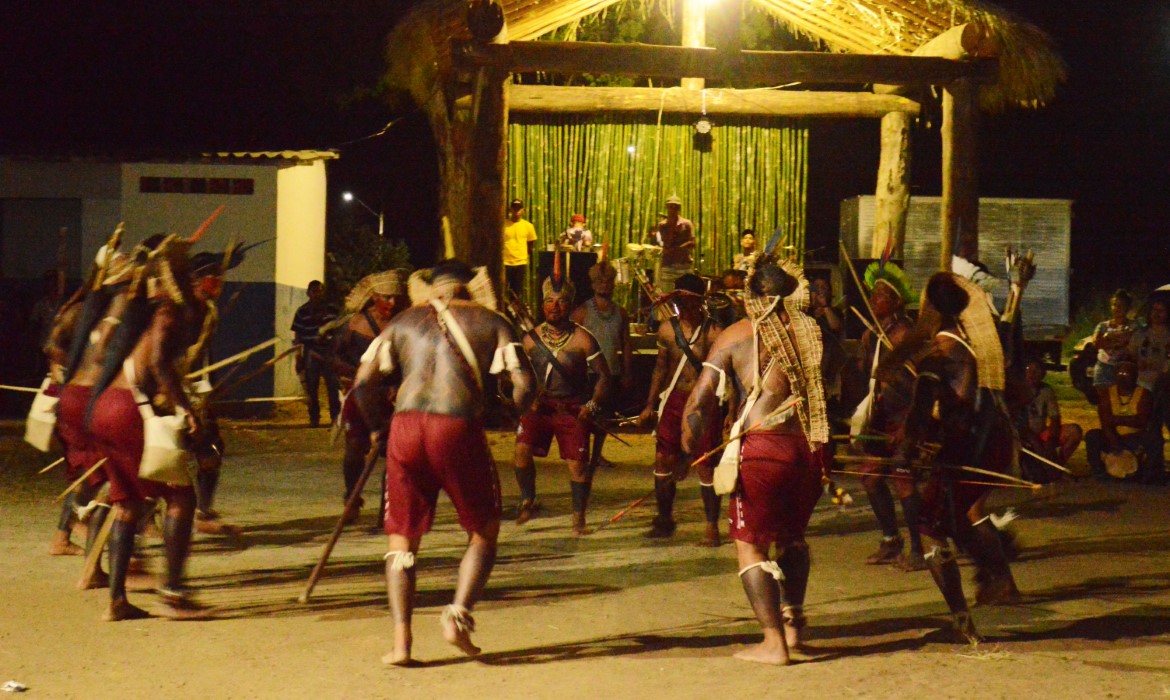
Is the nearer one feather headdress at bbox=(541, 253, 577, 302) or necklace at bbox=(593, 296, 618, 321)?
feather headdress at bbox=(541, 253, 577, 302)

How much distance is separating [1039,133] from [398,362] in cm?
2916

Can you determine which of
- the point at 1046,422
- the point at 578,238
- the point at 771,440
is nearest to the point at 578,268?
the point at 578,238

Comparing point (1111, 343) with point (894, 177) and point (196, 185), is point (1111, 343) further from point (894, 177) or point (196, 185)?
point (196, 185)

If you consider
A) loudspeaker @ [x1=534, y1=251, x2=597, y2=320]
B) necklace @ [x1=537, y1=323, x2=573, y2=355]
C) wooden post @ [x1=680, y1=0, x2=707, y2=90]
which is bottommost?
necklace @ [x1=537, y1=323, x2=573, y2=355]

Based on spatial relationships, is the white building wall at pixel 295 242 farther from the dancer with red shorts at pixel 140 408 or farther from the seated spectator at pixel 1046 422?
the dancer with red shorts at pixel 140 408

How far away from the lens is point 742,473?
22.5 feet

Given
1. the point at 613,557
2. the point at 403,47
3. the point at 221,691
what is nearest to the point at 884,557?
the point at 613,557

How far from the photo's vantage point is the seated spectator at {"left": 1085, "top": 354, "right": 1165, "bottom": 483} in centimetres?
1380

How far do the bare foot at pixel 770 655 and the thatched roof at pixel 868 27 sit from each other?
9.63m

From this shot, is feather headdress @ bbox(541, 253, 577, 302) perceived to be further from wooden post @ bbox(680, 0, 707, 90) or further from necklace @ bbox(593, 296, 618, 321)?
wooden post @ bbox(680, 0, 707, 90)

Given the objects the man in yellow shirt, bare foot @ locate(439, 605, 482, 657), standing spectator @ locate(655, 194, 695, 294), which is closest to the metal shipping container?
standing spectator @ locate(655, 194, 695, 294)

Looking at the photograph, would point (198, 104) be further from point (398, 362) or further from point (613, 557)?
point (398, 362)

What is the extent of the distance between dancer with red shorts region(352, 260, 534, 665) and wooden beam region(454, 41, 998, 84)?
27.1 feet

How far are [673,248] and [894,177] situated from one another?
2.98 metres
